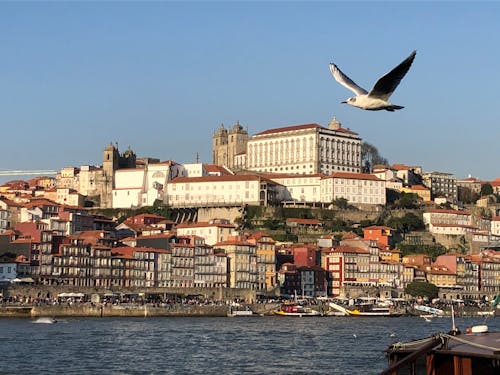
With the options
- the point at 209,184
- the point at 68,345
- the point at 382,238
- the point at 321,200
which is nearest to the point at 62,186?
the point at 209,184

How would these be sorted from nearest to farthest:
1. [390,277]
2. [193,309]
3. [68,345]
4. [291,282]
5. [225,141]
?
[68,345] → [193,309] → [291,282] → [390,277] → [225,141]

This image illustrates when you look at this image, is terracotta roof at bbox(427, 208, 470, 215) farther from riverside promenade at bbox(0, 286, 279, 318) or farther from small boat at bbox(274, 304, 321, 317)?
small boat at bbox(274, 304, 321, 317)

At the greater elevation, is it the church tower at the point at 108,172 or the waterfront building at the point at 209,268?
the church tower at the point at 108,172

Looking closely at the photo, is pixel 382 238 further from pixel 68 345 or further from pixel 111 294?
pixel 68 345

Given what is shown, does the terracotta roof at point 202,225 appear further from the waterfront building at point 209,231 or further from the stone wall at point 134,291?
the stone wall at point 134,291

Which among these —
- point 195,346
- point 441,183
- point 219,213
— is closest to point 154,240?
point 219,213

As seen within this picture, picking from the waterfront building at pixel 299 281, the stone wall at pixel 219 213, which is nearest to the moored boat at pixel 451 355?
the waterfront building at pixel 299 281
